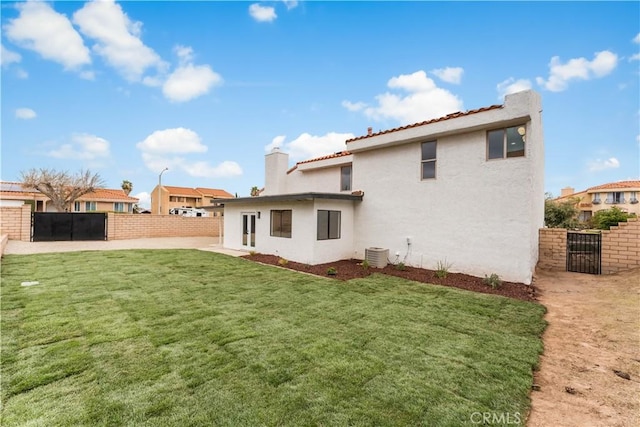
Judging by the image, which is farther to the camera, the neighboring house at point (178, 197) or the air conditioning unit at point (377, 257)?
the neighboring house at point (178, 197)

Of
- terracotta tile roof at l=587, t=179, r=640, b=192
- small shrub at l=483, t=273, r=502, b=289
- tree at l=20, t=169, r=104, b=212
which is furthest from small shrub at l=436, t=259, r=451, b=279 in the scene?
terracotta tile roof at l=587, t=179, r=640, b=192

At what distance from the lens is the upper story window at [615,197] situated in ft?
126

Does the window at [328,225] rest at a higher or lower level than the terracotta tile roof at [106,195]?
lower

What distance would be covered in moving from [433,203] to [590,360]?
6.96 m

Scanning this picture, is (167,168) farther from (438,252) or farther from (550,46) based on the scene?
(550,46)

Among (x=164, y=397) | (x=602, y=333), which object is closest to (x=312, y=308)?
(x=164, y=397)

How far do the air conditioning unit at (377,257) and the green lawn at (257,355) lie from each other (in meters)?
3.38

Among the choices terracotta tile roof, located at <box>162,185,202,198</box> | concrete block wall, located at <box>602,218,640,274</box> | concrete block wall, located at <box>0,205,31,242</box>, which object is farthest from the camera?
terracotta tile roof, located at <box>162,185,202,198</box>

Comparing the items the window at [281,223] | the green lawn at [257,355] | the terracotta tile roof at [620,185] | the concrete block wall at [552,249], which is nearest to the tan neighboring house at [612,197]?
the terracotta tile roof at [620,185]

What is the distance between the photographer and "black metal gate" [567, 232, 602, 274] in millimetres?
10430

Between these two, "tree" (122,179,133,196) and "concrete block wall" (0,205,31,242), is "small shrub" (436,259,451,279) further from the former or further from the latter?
"tree" (122,179,133,196)

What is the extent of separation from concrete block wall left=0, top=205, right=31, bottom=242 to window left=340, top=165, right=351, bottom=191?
742 inches

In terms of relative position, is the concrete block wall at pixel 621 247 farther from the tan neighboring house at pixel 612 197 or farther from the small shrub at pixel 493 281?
the tan neighboring house at pixel 612 197

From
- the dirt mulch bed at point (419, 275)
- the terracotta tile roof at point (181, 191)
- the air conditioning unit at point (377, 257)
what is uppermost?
the terracotta tile roof at point (181, 191)
